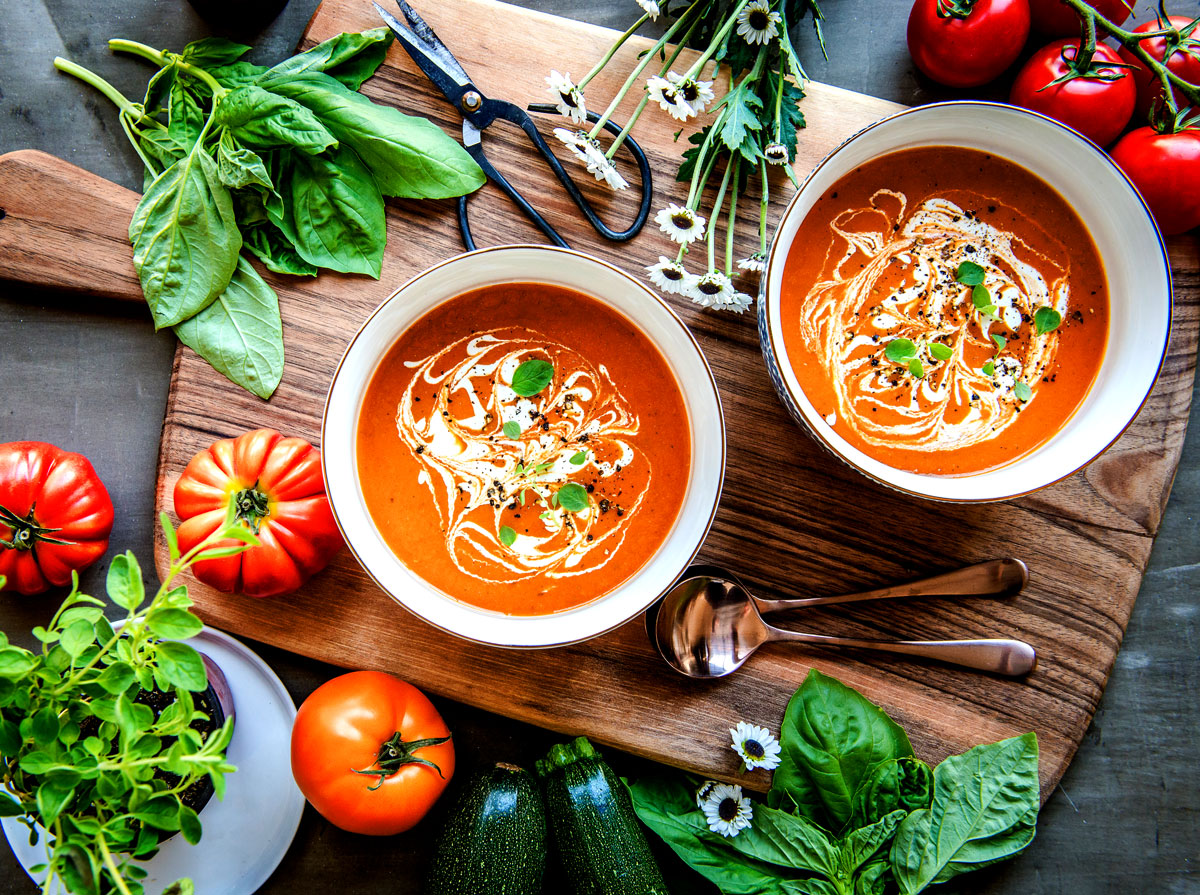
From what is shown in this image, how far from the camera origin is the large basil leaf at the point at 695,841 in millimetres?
1772

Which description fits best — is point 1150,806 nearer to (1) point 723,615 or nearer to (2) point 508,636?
(1) point 723,615

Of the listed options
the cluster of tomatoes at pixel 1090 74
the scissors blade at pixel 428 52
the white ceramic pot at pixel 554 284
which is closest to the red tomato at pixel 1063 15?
the cluster of tomatoes at pixel 1090 74

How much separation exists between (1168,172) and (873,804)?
1.50m

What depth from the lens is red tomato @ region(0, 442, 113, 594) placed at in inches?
69.2

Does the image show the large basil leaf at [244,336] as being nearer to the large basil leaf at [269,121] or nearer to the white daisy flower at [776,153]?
the large basil leaf at [269,121]

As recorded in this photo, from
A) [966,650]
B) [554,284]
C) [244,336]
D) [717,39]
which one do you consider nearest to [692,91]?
[717,39]

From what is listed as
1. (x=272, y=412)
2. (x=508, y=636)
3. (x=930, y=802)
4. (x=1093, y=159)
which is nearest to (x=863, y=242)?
(x=1093, y=159)

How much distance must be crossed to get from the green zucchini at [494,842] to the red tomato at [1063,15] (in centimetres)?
216

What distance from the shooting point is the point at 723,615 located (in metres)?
1.78

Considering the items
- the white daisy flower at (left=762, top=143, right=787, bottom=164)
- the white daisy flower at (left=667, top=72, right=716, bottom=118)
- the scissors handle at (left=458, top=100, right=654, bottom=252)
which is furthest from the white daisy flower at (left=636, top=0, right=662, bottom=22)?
the white daisy flower at (left=762, top=143, right=787, bottom=164)

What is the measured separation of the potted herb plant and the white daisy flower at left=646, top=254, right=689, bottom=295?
37.4 inches

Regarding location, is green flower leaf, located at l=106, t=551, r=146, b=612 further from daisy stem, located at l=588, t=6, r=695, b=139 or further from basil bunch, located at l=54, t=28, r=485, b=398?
daisy stem, located at l=588, t=6, r=695, b=139

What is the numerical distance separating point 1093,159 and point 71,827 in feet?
7.16

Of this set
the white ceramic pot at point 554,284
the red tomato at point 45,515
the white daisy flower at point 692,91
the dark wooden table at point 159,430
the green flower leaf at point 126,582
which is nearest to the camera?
the green flower leaf at point 126,582
